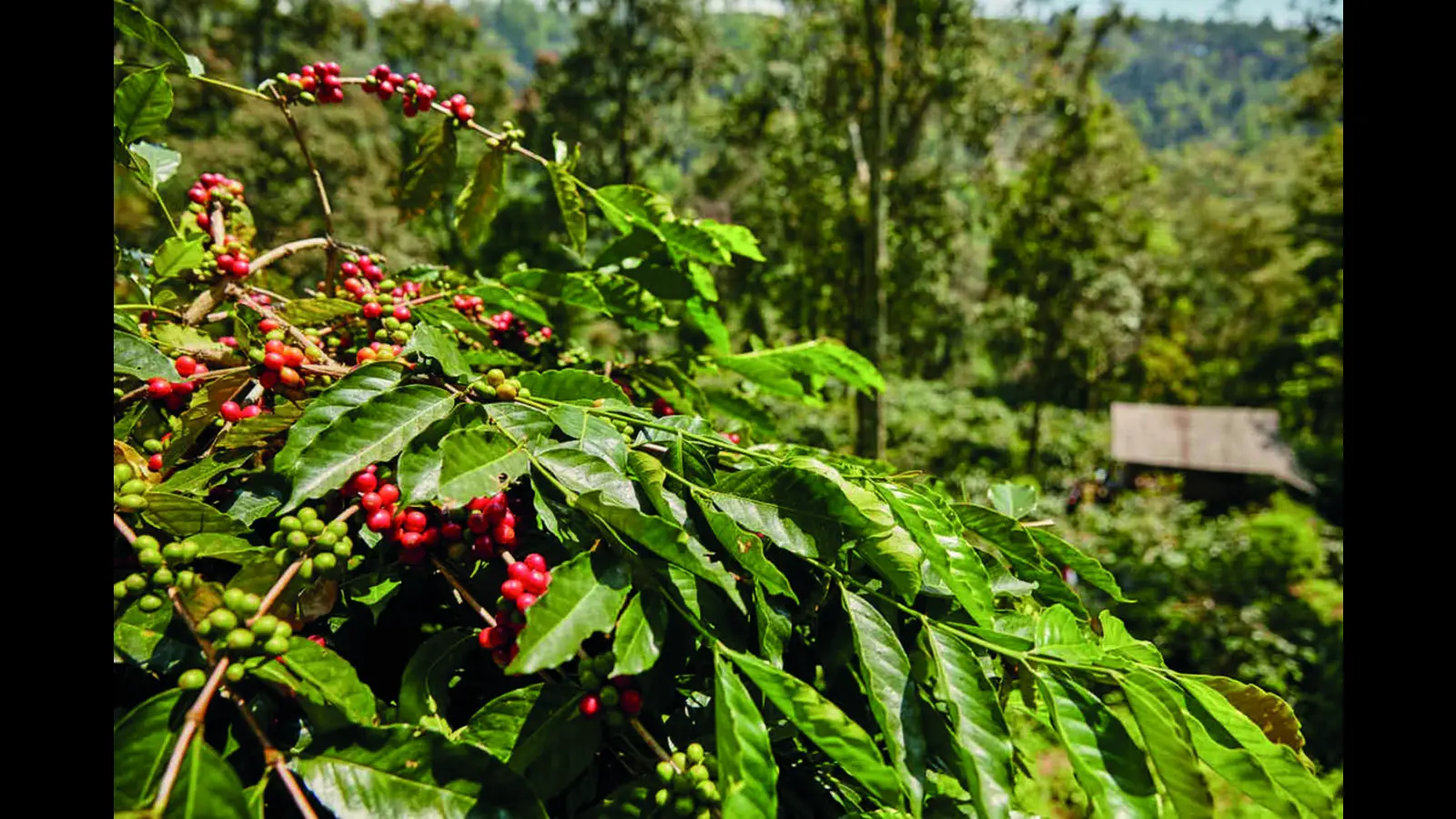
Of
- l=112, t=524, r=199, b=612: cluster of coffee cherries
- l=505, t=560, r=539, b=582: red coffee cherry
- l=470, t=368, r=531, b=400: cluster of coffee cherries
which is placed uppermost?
l=470, t=368, r=531, b=400: cluster of coffee cherries

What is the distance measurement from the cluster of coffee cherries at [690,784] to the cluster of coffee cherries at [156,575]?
48cm

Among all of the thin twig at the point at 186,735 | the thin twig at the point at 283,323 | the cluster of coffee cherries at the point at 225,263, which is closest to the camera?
the thin twig at the point at 186,735

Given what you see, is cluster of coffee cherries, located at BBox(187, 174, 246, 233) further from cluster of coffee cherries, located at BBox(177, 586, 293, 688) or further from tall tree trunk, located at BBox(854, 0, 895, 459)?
tall tree trunk, located at BBox(854, 0, 895, 459)

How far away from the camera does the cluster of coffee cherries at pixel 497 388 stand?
0.90 metres

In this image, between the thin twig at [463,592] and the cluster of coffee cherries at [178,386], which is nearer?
the thin twig at [463,592]

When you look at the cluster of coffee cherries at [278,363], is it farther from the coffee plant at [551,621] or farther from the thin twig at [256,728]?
the thin twig at [256,728]

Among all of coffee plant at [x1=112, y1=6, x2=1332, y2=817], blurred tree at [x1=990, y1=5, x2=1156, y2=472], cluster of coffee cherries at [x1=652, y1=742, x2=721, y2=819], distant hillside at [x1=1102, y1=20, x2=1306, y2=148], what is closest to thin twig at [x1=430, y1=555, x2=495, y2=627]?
coffee plant at [x1=112, y1=6, x2=1332, y2=817]

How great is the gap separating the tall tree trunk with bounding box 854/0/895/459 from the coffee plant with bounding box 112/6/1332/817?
21.3 feet

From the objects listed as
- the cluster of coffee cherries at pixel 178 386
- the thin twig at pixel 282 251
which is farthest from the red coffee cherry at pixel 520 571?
the thin twig at pixel 282 251

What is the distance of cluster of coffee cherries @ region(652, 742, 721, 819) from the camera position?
0.71 m

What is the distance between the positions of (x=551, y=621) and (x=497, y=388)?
1.19ft

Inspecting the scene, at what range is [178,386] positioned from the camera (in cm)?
92

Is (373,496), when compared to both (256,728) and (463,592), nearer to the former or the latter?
(463,592)
